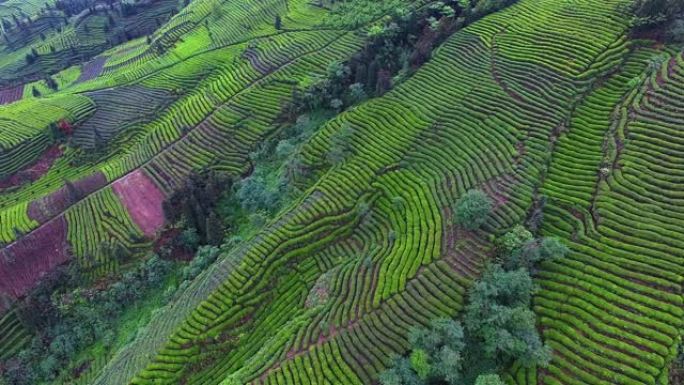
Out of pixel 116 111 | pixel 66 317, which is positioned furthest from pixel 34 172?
pixel 66 317

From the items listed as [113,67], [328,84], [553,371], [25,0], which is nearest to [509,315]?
[553,371]

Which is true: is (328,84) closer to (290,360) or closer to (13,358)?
(290,360)

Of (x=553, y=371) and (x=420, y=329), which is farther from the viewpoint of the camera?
(x=420, y=329)

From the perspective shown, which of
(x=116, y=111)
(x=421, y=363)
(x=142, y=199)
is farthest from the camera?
(x=116, y=111)

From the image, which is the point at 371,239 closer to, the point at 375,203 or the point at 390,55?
the point at 375,203

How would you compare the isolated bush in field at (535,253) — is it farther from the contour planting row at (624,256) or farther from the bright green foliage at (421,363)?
the bright green foliage at (421,363)

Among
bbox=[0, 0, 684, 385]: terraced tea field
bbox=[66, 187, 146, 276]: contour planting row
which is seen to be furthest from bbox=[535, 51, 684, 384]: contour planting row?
bbox=[66, 187, 146, 276]: contour planting row
